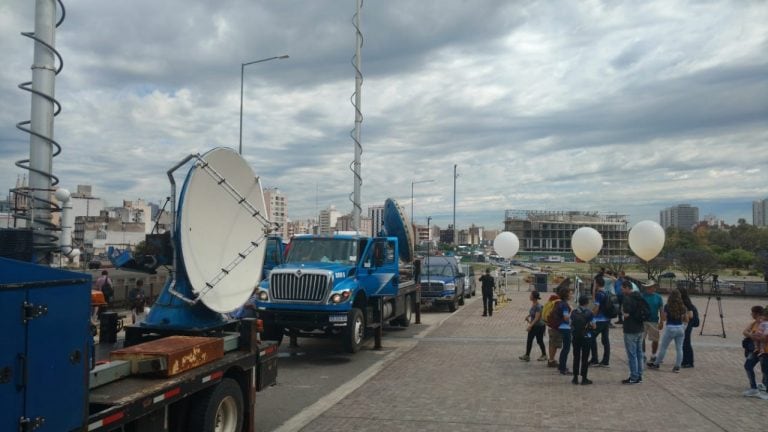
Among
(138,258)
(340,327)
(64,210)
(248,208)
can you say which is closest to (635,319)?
(340,327)

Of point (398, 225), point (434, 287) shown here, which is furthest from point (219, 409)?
point (434, 287)

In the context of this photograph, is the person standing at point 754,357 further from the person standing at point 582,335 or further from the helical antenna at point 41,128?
the helical antenna at point 41,128

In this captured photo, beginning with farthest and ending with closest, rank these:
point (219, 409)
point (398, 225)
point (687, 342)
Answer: point (398, 225)
point (687, 342)
point (219, 409)

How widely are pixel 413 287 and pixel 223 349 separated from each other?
1197cm

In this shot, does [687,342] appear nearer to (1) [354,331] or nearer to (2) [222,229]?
(1) [354,331]

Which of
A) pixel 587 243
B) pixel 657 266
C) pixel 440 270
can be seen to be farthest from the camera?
pixel 657 266

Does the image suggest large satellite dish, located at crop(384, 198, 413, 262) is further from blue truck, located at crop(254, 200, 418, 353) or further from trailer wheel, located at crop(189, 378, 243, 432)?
trailer wheel, located at crop(189, 378, 243, 432)

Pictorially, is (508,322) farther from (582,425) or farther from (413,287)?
(582,425)

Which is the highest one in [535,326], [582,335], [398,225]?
[398,225]

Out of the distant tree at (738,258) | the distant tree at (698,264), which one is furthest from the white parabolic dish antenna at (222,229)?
the distant tree at (738,258)

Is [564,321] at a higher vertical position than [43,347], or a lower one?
lower

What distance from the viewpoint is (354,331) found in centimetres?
1252

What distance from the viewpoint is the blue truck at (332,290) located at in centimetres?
1219

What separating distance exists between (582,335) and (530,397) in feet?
5.09
